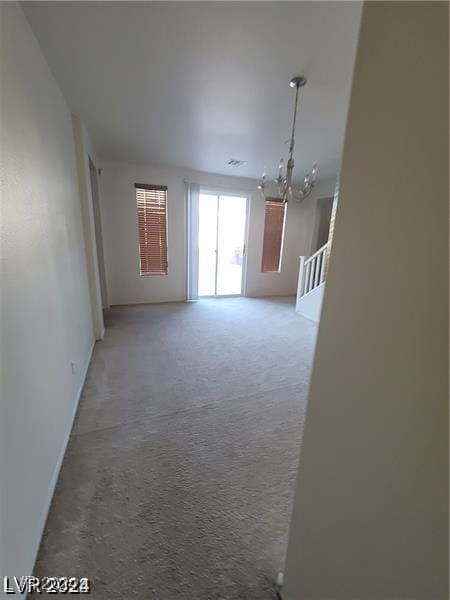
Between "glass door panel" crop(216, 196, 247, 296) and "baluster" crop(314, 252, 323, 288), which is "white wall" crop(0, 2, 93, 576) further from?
"baluster" crop(314, 252, 323, 288)

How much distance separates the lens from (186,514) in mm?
1294

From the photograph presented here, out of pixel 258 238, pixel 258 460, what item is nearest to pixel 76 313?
pixel 258 460

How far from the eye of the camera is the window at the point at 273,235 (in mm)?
5367

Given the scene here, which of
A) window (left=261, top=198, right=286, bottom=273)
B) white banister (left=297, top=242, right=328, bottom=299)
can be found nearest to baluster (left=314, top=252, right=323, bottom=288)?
white banister (left=297, top=242, right=328, bottom=299)

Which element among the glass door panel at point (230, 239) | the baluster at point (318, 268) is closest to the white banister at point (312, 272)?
the baluster at point (318, 268)

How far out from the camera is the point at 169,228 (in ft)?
15.3

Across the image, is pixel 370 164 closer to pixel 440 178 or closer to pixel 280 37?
pixel 440 178

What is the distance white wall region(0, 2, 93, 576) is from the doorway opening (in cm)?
323

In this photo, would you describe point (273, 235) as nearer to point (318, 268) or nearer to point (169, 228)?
point (318, 268)

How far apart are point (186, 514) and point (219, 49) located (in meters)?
2.71

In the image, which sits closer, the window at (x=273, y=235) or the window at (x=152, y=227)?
the window at (x=152, y=227)

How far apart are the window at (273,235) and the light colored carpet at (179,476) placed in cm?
307

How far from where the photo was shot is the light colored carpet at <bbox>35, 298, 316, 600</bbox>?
108cm

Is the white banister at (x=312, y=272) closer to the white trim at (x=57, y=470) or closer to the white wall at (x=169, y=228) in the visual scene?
the white wall at (x=169, y=228)
